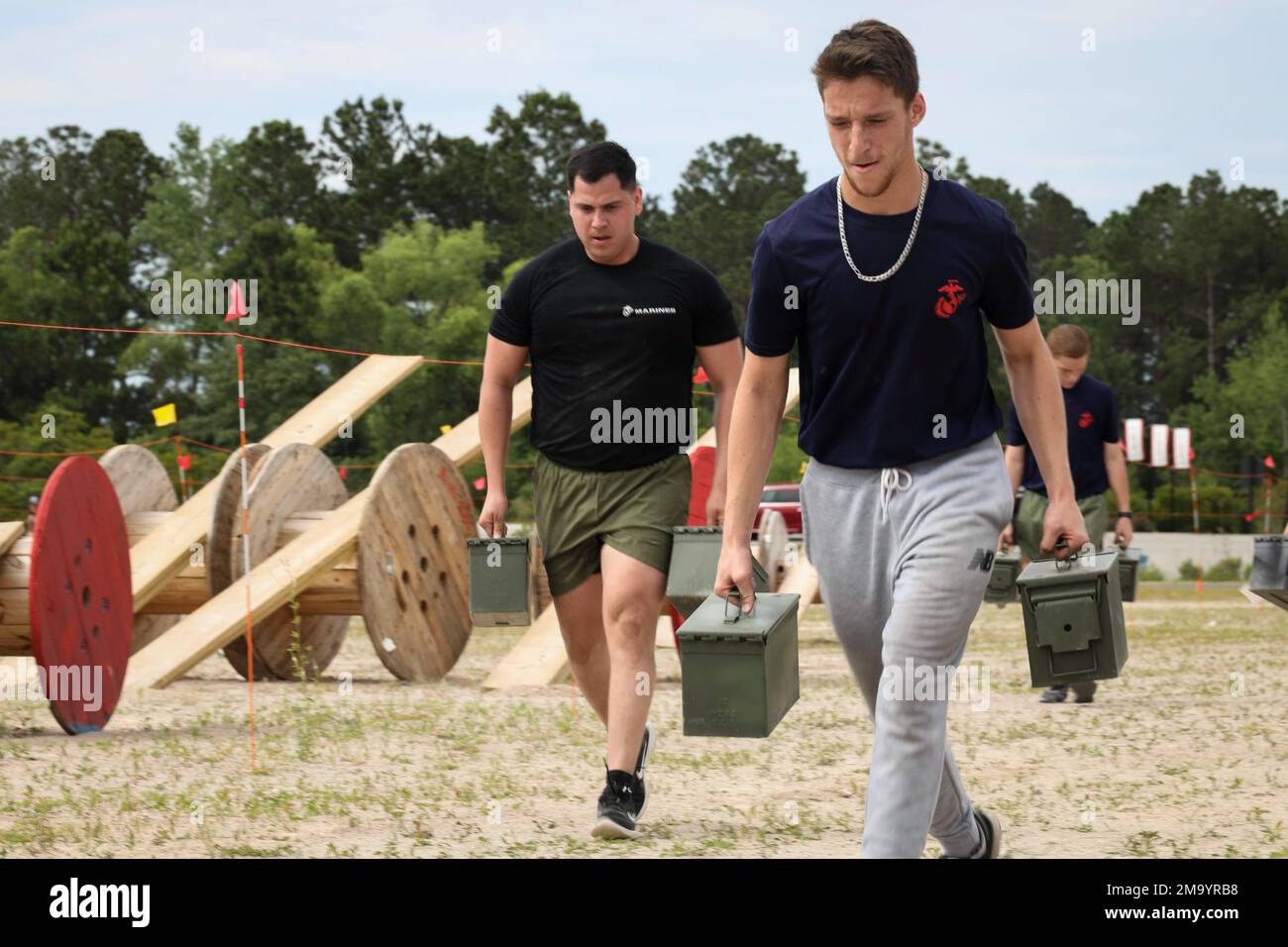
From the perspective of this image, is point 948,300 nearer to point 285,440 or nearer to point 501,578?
point 501,578

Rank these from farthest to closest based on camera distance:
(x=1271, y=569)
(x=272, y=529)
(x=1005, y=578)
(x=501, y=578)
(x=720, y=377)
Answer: (x=272, y=529) → (x=1005, y=578) → (x=1271, y=569) → (x=501, y=578) → (x=720, y=377)

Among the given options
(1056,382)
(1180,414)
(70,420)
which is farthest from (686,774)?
(1180,414)

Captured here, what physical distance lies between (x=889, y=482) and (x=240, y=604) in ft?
24.1

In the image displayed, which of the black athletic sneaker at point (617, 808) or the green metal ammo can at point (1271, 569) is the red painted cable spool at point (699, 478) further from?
the black athletic sneaker at point (617, 808)

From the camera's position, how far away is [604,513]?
18.8 feet

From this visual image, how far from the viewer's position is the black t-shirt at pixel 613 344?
5672mm

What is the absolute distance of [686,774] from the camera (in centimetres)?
712

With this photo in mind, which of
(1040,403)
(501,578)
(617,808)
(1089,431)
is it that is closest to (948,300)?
(1040,403)

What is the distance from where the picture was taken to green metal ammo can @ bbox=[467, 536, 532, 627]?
20.2 feet

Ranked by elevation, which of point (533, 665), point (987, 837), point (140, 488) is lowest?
point (533, 665)

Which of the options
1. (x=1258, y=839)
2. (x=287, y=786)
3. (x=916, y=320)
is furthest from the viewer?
(x=287, y=786)

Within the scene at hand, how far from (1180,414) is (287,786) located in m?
61.1

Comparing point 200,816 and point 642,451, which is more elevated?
point 642,451
